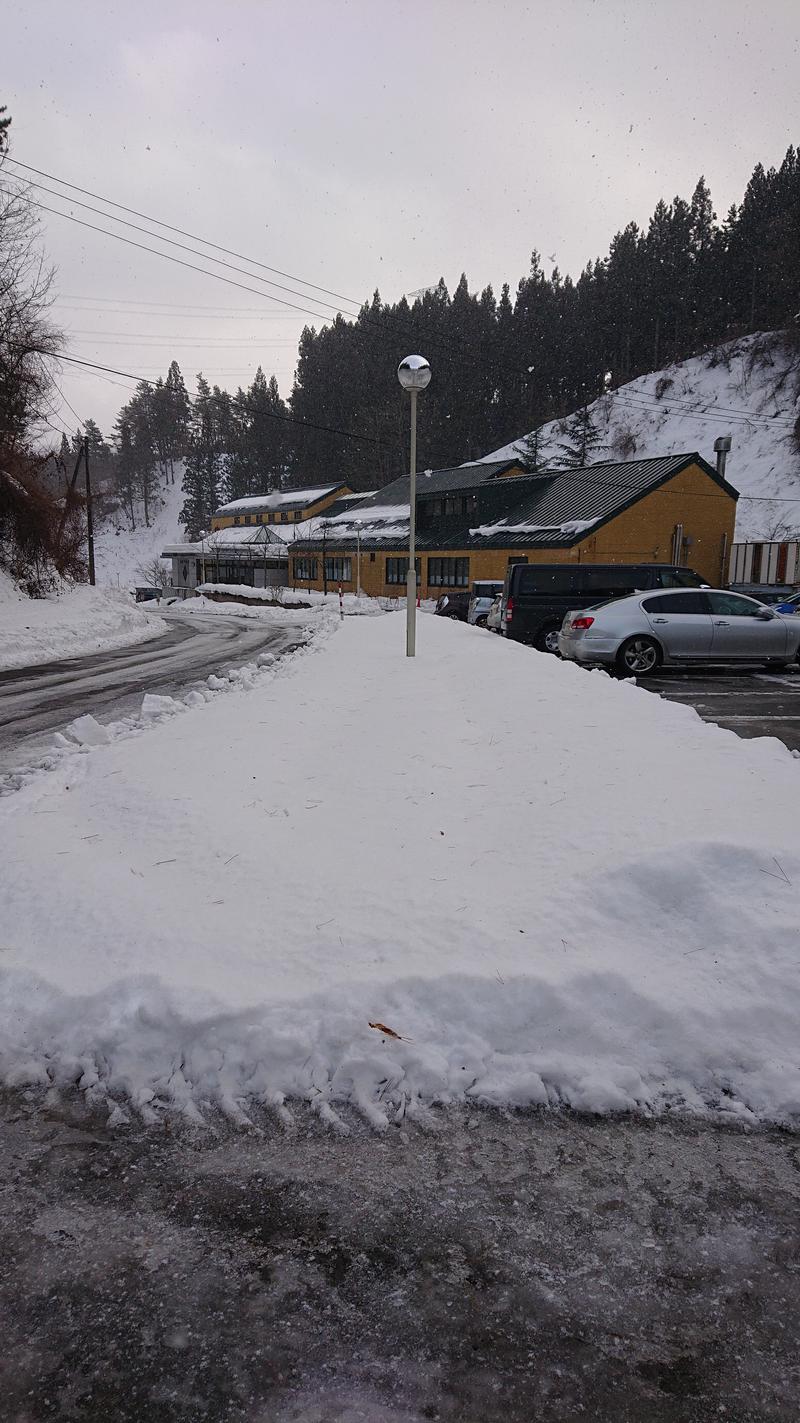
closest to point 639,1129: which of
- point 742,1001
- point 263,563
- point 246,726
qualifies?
point 742,1001

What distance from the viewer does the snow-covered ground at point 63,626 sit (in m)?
17.9

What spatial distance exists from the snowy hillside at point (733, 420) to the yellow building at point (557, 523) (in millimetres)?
18073

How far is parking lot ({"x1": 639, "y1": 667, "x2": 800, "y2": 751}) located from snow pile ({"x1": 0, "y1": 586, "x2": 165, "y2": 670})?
13150 millimetres

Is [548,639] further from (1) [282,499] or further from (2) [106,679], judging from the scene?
(1) [282,499]

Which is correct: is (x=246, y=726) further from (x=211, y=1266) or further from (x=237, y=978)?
(x=211, y=1266)

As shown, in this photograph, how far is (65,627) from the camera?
21375 mm

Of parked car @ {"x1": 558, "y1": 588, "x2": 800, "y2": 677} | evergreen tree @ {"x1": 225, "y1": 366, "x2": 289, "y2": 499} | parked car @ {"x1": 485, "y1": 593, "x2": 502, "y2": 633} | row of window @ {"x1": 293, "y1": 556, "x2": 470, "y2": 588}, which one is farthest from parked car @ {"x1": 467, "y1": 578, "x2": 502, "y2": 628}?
evergreen tree @ {"x1": 225, "y1": 366, "x2": 289, "y2": 499}

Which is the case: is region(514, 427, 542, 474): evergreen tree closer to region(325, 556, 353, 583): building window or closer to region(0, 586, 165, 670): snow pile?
region(325, 556, 353, 583): building window

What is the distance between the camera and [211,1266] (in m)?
1.87

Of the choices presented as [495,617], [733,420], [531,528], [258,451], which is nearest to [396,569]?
[531,528]

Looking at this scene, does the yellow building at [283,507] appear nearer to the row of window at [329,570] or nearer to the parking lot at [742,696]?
the row of window at [329,570]

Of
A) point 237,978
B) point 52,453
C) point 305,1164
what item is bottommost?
point 305,1164

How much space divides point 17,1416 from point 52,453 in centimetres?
3232

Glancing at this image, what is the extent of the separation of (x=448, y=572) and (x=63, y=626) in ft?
84.4
